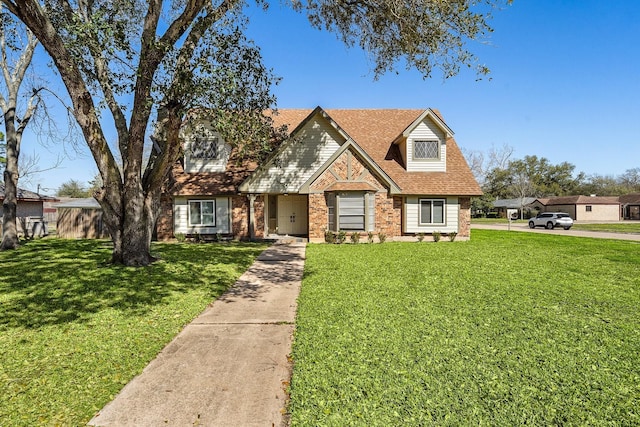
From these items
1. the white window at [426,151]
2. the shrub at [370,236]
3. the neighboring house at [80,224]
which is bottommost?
the shrub at [370,236]

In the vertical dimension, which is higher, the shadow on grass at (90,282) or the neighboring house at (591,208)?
the neighboring house at (591,208)

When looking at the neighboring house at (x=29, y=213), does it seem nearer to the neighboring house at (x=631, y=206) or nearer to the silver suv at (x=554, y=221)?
the silver suv at (x=554, y=221)

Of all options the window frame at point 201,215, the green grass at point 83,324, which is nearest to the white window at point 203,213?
the window frame at point 201,215

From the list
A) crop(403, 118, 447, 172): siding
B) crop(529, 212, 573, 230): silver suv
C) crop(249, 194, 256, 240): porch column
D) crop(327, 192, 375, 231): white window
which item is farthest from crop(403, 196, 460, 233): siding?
crop(529, 212, 573, 230): silver suv

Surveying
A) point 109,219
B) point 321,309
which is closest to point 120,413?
point 321,309

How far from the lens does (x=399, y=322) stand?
5332mm

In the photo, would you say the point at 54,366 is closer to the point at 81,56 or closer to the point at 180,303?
the point at 180,303

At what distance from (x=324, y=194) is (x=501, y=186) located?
64045 mm

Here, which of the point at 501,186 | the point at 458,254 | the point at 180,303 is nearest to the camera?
the point at 180,303

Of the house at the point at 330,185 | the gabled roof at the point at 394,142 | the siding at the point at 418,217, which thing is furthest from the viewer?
the siding at the point at 418,217

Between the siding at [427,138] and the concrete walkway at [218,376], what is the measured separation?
13.8 metres

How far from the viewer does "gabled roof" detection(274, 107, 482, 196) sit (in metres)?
17.3

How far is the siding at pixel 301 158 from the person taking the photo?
17141 millimetres

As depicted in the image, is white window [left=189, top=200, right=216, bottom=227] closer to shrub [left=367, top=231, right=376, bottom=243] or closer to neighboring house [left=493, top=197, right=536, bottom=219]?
shrub [left=367, top=231, right=376, bottom=243]
